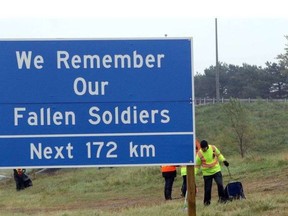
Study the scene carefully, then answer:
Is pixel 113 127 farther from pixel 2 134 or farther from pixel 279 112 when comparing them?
pixel 279 112

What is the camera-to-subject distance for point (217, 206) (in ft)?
46.6

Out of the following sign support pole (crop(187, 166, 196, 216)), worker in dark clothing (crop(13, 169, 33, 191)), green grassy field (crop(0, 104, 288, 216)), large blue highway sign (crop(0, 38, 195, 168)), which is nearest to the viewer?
large blue highway sign (crop(0, 38, 195, 168))

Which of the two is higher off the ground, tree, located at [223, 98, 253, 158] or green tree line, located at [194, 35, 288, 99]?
green tree line, located at [194, 35, 288, 99]

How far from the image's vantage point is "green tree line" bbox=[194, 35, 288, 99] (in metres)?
→ 85.1

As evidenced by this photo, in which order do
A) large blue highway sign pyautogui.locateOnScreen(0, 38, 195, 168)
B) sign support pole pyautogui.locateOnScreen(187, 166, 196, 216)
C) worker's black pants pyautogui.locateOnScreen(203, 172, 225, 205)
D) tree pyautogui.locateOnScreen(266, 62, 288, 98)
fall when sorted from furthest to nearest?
tree pyautogui.locateOnScreen(266, 62, 288, 98) → worker's black pants pyautogui.locateOnScreen(203, 172, 225, 205) → sign support pole pyautogui.locateOnScreen(187, 166, 196, 216) → large blue highway sign pyautogui.locateOnScreen(0, 38, 195, 168)

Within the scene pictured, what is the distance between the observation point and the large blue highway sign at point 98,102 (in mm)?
6844

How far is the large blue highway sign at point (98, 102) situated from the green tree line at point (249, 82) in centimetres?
7185

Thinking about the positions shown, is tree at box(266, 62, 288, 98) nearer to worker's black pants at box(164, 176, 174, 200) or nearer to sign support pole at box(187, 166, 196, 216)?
worker's black pants at box(164, 176, 174, 200)

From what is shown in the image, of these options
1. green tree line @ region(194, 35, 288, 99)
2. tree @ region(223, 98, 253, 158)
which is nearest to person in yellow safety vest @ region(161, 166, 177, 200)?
tree @ region(223, 98, 253, 158)

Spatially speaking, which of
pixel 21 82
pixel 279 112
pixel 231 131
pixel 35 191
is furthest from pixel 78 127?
pixel 279 112

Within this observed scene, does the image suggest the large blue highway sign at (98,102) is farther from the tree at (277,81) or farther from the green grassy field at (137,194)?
the tree at (277,81)

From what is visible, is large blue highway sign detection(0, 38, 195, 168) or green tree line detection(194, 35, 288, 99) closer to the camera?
large blue highway sign detection(0, 38, 195, 168)

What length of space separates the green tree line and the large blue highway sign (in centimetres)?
7185

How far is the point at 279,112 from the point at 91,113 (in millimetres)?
51842
